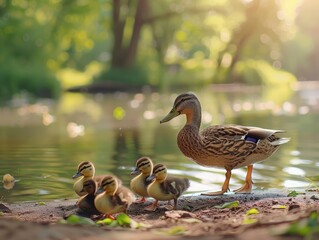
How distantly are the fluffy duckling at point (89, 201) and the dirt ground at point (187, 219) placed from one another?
16cm

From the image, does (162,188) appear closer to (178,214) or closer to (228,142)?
(178,214)

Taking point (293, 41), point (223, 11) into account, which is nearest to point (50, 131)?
point (223, 11)

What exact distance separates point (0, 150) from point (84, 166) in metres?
6.02

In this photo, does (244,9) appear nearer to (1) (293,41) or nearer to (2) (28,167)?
(1) (293,41)

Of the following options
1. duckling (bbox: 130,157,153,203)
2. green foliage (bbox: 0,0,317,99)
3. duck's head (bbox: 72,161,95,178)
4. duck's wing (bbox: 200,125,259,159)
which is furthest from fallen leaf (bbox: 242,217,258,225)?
green foliage (bbox: 0,0,317,99)

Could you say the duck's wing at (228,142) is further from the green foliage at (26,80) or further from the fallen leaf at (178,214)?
the green foliage at (26,80)

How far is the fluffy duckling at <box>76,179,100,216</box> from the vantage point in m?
6.89

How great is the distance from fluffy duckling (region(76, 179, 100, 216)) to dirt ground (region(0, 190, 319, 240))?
0.54 feet

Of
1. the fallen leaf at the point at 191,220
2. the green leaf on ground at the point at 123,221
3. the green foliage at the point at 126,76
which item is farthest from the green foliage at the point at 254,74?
the green leaf on ground at the point at 123,221

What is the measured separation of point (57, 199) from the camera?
832 centimetres

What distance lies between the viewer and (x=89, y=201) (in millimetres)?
6918

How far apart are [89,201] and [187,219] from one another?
44.9 inches

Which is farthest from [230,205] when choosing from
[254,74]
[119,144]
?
[254,74]

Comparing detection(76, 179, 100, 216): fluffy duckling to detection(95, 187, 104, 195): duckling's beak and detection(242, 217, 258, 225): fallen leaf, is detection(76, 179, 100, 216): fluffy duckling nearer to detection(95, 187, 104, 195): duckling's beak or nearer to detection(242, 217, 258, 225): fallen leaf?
detection(95, 187, 104, 195): duckling's beak
